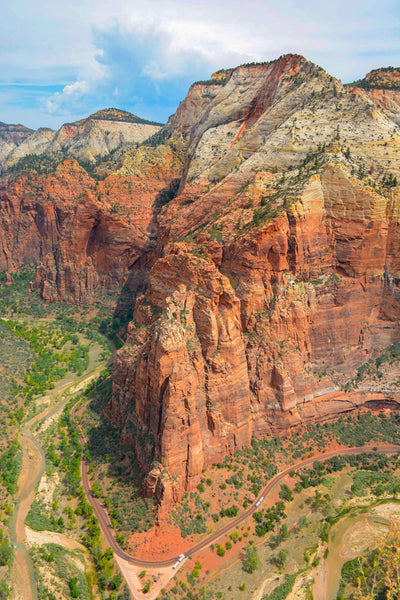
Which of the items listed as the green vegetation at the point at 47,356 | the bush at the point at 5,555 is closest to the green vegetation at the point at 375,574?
the bush at the point at 5,555

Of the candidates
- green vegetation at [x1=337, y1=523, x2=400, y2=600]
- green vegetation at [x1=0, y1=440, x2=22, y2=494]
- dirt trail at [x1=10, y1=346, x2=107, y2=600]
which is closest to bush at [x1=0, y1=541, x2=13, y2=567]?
dirt trail at [x1=10, y1=346, x2=107, y2=600]

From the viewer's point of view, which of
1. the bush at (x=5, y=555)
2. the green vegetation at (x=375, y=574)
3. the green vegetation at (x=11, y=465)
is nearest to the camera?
the green vegetation at (x=375, y=574)

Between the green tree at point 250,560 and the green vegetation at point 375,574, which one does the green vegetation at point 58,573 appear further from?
the green vegetation at point 375,574

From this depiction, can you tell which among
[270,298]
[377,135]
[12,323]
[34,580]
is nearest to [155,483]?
[34,580]

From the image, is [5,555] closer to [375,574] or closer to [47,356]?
[375,574]

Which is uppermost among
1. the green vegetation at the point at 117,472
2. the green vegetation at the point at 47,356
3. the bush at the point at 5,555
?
the green vegetation at the point at 47,356

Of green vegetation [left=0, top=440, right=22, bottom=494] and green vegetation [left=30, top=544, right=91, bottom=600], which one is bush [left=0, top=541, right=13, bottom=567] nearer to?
green vegetation [left=30, top=544, right=91, bottom=600]

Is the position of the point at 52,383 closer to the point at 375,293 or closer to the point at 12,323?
the point at 12,323
